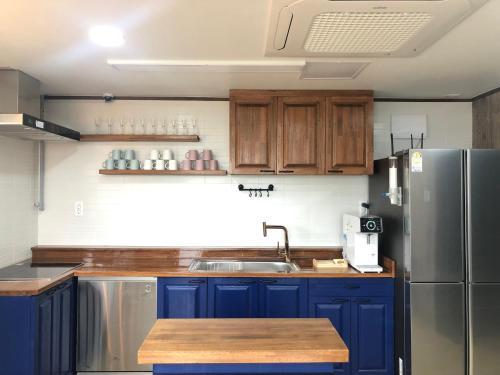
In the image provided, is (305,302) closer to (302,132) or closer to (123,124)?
(302,132)

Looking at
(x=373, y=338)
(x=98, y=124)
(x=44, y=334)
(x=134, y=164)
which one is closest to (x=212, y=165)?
(x=134, y=164)

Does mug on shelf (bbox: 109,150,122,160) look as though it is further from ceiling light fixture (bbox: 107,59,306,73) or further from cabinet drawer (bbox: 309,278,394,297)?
cabinet drawer (bbox: 309,278,394,297)

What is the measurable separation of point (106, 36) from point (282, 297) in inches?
84.1

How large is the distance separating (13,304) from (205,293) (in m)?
1.26

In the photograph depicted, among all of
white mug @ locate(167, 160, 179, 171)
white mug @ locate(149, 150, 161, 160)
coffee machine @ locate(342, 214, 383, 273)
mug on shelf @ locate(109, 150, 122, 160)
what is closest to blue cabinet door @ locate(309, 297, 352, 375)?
coffee machine @ locate(342, 214, 383, 273)

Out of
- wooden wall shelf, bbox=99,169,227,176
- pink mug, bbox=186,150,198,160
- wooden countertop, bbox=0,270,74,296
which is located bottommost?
wooden countertop, bbox=0,270,74,296

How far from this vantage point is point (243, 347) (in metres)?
1.45

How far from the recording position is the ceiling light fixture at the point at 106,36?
77.8 inches

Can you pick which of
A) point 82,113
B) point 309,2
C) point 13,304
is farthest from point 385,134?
point 13,304

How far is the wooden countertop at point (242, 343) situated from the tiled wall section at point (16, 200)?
77.4 inches

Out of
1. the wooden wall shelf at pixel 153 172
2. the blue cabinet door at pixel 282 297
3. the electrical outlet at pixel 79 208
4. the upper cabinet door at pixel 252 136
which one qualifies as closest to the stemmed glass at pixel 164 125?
the wooden wall shelf at pixel 153 172

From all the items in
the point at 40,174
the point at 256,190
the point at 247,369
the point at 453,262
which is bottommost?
the point at 247,369

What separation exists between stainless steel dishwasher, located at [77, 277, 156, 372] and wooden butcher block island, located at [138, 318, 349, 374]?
1.19m

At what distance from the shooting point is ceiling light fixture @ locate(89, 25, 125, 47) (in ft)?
6.48
